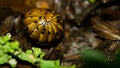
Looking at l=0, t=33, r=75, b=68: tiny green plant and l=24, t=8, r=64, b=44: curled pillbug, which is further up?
l=24, t=8, r=64, b=44: curled pillbug

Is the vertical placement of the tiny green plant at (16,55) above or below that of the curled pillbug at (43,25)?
below

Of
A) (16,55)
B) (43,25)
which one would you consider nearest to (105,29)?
(43,25)

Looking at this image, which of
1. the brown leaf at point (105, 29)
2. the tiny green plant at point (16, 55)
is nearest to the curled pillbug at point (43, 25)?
the tiny green plant at point (16, 55)

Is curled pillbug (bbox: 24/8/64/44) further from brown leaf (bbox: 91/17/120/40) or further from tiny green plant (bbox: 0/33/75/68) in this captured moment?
brown leaf (bbox: 91/17/120/40)

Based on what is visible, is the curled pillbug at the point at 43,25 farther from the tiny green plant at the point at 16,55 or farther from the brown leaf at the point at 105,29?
the brown leaf at the point at 105,29

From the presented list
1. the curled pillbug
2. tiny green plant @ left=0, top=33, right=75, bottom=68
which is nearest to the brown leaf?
the curled pillbug

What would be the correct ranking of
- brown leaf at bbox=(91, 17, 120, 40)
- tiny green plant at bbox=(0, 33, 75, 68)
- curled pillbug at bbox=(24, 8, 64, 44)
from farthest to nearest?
brown leaf at bbox=(91, 17, 120, 40)
curled pillbug at bbox=(24, 8, 64, 44)
tiny green plant at bbox=(0, 33, 75, 68)

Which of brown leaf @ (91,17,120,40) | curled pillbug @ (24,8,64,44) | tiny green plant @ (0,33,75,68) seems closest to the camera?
tiny green plant @ (0,33,75,68)
